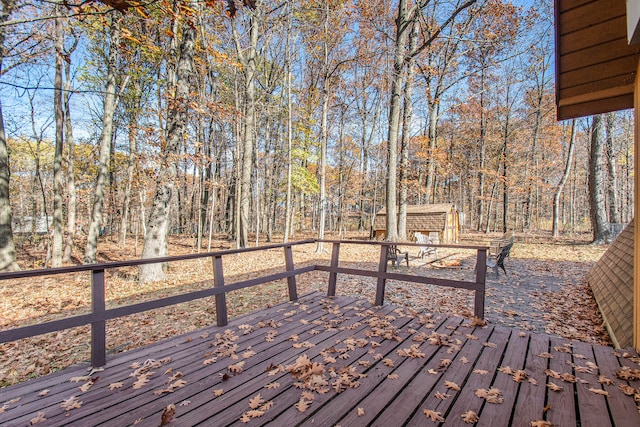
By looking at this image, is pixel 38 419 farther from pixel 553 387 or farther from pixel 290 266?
pixel 553 387

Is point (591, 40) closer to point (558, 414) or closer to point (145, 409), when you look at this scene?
point (558, 414)

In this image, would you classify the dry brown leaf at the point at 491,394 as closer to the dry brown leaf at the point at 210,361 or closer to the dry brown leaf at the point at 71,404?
the dry brown leaf at the point at 210,361

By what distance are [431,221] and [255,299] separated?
450 inches

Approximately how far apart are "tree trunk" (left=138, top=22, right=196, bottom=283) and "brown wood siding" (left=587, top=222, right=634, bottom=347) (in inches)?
385

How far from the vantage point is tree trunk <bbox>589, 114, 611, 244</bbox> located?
11398mm

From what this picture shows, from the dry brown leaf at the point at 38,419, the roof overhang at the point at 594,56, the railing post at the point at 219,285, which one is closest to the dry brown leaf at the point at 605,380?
the roof overhang at the point at 594,56

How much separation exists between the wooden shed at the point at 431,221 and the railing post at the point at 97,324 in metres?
12.9

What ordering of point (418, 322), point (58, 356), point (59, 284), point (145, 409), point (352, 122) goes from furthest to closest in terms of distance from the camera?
point (352, 122)
point (59, 284)
point (58, 356)
point (418, 322)
point (145, 409)

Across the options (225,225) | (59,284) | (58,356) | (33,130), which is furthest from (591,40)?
(225,225)

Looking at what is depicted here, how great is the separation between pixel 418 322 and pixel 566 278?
21.5 feet

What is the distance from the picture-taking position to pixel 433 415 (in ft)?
6.34

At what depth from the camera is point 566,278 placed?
755 centimetres

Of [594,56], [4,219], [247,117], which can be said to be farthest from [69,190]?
[594,56]

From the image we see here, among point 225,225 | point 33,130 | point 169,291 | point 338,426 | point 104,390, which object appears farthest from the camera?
point 225,225
